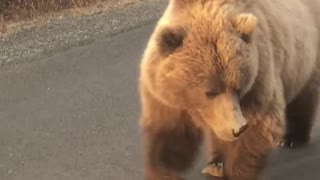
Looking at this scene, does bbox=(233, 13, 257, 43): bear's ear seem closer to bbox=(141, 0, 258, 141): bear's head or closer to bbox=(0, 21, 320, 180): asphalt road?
bbox=(141, 0, 258, 141): bear's head

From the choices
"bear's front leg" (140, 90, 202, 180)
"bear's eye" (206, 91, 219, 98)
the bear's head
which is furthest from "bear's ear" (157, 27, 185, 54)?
"bear's front leg" (140, 90, 202, 180)

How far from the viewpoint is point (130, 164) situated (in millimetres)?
5602

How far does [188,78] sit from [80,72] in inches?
152

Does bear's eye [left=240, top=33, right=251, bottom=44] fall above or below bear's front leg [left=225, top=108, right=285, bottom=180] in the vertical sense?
above

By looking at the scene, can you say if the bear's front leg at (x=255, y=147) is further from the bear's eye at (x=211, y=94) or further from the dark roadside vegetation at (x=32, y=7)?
the dark roadside vegetation at (x=32, y=7)

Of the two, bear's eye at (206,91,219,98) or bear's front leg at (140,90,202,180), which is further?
bear's front leg at (140,90,202,180)

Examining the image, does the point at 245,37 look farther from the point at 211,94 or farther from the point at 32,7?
the point at 32,7

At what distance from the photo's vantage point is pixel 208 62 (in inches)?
155

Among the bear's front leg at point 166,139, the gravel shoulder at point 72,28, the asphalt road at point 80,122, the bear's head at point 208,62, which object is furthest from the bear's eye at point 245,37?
the gravel shoulder at point 72,28

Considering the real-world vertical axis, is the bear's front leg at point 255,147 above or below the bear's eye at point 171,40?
below

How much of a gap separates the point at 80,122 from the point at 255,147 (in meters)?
2.23

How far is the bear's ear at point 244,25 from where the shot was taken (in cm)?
405

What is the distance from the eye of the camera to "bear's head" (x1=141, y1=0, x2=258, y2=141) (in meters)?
3.95

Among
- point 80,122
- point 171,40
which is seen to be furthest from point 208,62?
point 80,122
